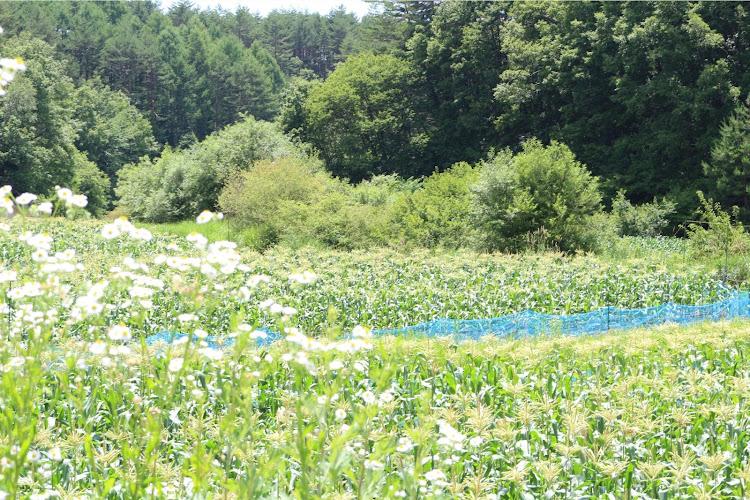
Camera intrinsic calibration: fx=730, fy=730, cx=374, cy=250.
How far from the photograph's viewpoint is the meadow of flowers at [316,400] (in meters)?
2.50

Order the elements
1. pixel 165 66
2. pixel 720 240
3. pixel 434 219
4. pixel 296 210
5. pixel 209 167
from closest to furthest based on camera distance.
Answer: pixel 720 240, pixel 434 219, pixel 296 210, pixel 209 167, pixel 165 66

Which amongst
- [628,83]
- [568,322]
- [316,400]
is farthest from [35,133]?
[316,400]

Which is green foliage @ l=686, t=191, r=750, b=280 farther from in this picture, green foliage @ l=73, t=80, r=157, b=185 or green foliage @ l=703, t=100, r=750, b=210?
green foliage @ l=73, t=80, r=157, b=185

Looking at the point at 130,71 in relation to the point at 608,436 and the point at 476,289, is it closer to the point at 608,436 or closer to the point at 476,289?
the point at 476,289

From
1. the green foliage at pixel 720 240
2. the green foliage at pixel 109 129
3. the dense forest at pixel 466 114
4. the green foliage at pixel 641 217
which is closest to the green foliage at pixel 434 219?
the dense forest at pixel 466 114

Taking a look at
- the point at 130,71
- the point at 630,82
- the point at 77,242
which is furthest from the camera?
the point at 130,71

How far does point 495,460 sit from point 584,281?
955 centimetres

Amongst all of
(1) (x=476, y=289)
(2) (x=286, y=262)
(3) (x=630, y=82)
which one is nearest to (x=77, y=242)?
(2) (x=286, y=262)

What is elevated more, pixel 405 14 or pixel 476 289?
pixel 405 14

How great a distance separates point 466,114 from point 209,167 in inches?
558

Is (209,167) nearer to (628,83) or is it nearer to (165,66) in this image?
(628,83)

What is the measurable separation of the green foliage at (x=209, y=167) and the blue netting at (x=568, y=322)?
73.1 ft

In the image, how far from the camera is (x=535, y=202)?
19906mm

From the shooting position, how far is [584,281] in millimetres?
13391
